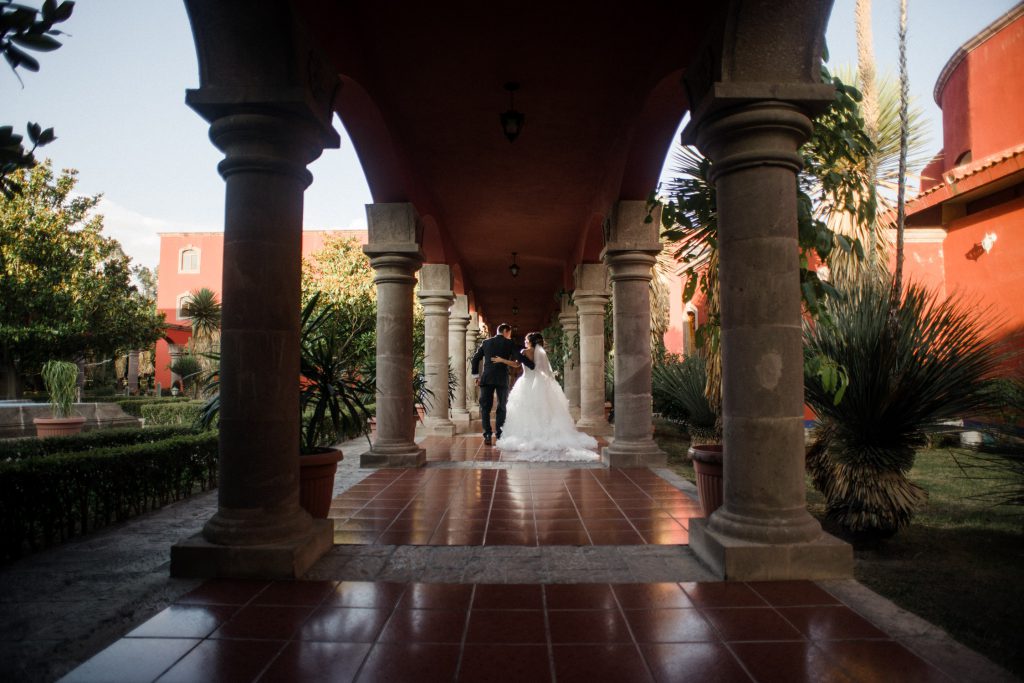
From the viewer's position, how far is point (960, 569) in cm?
365

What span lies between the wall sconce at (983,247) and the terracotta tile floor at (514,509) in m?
8.04

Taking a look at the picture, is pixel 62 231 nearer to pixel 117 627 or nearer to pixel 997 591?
pixel 117 627

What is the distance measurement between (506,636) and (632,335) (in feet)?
16.4

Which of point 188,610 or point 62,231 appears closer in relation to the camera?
point 188,610

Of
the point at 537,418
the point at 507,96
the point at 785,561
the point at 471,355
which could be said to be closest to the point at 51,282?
the point at 471,355

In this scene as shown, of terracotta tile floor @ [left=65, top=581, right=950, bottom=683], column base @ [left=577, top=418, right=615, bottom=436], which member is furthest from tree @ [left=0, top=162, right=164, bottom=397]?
terracotta tile floor @ [left=65, top=581, right=950, bottom=683]

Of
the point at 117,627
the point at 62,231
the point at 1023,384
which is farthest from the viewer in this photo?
the point at 62,231

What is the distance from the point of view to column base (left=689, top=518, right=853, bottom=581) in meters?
3.17

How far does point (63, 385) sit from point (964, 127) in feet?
58.4

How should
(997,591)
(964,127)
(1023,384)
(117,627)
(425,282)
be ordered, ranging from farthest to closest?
(964,127), (425,282), (1023,384), (997,591), (117,627)

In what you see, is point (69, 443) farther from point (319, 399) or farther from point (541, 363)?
point (541, 363)

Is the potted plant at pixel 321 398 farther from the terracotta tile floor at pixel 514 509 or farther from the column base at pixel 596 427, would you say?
the column base at pixel 596 427

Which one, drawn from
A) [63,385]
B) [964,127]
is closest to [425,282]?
[63,385]

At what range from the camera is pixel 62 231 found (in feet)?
56.5
